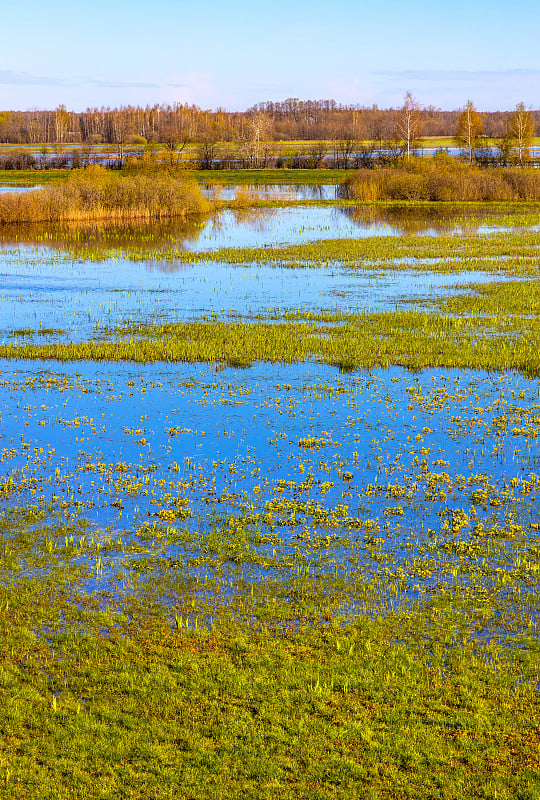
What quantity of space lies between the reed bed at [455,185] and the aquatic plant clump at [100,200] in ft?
65.5

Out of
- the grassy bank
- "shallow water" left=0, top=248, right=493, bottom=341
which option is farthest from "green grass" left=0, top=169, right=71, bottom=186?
the grassy bank

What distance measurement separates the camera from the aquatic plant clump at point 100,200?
2265 inches

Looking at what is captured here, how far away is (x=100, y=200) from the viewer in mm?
59312

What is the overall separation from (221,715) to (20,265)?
3452 cm

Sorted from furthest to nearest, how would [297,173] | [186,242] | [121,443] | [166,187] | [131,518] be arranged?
[297,173]
[166,187]
[186,242]
[121,443]
[131,518]

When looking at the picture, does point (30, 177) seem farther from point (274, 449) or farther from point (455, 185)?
point (274, 449)

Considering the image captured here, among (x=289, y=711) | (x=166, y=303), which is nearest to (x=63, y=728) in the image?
(x=289, y=711)

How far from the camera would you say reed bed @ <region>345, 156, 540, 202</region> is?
7219 centimetres

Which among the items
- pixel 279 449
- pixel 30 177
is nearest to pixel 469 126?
pixel 30 177

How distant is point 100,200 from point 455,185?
103 ft

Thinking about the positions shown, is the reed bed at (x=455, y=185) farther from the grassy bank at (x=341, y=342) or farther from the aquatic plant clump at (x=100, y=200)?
the grassy bank at (x=341, y=342)

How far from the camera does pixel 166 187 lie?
2391 inches

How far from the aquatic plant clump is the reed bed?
A: 20.0m

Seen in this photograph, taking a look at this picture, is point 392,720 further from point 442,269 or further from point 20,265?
point 20,265
